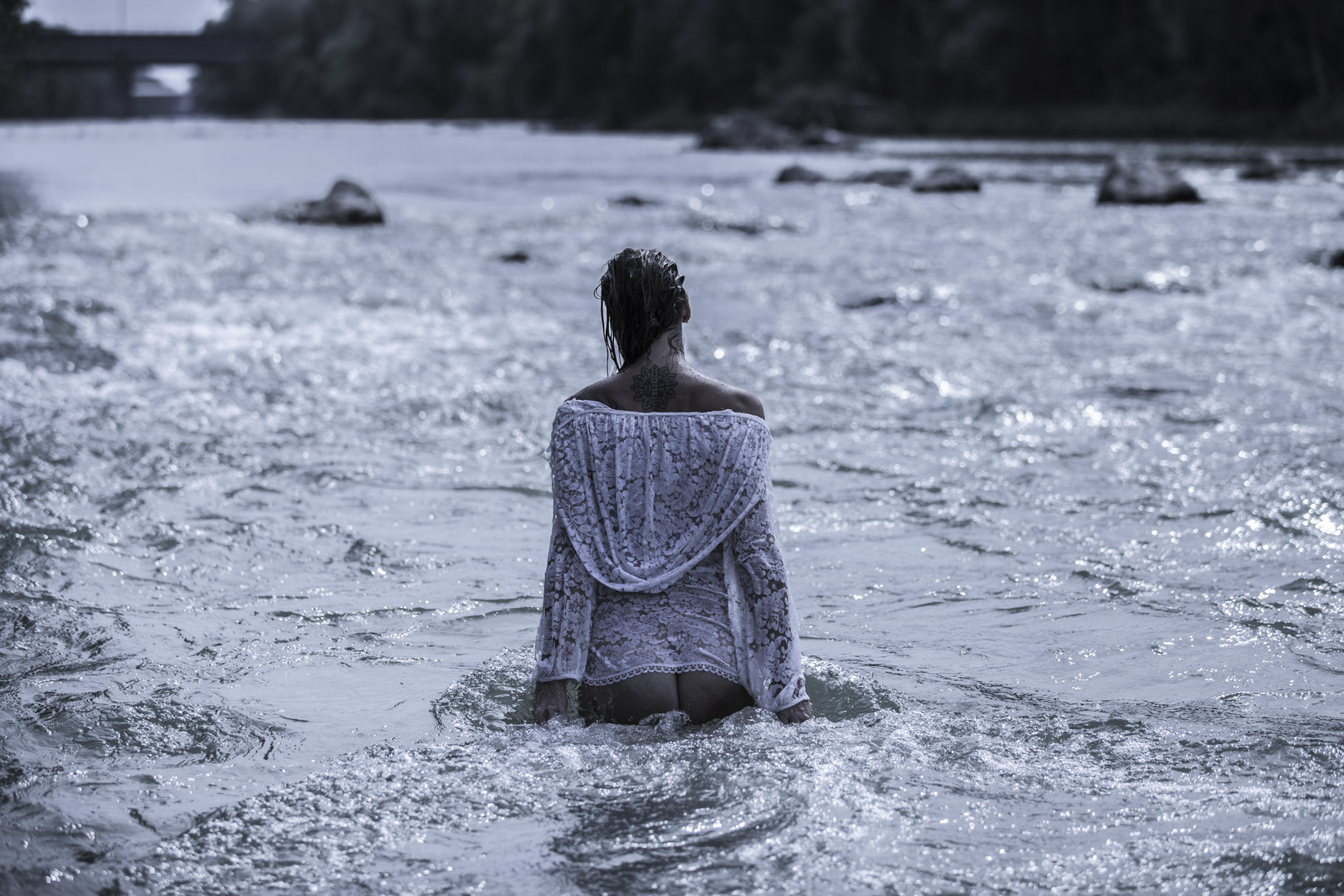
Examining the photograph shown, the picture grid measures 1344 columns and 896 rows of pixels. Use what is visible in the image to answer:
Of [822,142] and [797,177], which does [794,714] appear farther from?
[822,142]

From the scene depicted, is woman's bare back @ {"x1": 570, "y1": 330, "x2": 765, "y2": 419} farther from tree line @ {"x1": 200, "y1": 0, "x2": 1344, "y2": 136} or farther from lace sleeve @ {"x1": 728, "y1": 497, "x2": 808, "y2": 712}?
tree line @ {"x1": 200, "y1": 0, "x2": 1344, "y2": 136}

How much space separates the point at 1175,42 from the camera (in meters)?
57.3

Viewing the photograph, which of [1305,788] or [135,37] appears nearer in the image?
[1305,788]

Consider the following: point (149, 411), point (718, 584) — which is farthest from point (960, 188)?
point (718, 584)

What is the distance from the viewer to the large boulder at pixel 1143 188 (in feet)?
70.9

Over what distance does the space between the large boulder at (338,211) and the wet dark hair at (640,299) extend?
16783mm

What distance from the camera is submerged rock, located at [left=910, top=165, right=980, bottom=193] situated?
25.2m

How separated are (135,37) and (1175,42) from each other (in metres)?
81.1

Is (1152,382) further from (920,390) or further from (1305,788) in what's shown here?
(1305,788)

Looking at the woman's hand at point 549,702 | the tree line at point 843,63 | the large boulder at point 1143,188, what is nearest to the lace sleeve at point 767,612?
the woman's hand at point 549,702

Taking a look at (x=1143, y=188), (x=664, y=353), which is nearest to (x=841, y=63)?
(x=1143, y=188)

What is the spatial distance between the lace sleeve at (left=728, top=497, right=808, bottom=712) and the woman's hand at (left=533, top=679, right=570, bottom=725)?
0.53 m

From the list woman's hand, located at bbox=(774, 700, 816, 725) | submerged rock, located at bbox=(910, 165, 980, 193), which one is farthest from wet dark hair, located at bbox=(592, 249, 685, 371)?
submerged rock, located at bbox=(910, 165, 980, 193)

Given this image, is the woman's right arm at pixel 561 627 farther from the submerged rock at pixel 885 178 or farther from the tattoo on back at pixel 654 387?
the submerged rock at pixel 885 178
